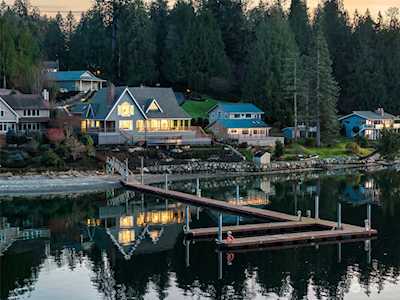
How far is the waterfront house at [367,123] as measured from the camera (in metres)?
84.9

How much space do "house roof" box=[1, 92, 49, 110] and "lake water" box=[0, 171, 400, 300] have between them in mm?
20209

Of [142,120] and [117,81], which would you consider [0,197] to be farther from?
[117,81]

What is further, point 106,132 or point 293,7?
point 293,7

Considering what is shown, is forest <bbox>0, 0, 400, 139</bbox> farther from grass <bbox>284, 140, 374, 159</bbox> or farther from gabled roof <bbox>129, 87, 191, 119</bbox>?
gabled roof <bbox>129, 87, 191, 119</bbox>

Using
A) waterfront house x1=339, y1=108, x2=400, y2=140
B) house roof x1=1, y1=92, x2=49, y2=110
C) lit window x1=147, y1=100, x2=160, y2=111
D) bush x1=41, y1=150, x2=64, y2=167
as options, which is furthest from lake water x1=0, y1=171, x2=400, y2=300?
waterfront house x1=339, y1=108, x2=400, y2=140

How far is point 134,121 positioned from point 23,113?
1062cm

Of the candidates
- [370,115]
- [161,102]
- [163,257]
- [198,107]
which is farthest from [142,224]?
[370,115]

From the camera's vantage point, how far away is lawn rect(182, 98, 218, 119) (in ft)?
275

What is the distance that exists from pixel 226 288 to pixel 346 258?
24.1 ft

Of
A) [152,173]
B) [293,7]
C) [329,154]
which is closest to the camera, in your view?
[152,173]

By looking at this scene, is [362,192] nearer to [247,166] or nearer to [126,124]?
[247,166]

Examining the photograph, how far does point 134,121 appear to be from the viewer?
6962 cm

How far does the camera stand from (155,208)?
45.7 m

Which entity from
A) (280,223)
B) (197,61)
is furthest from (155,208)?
(197,61)
